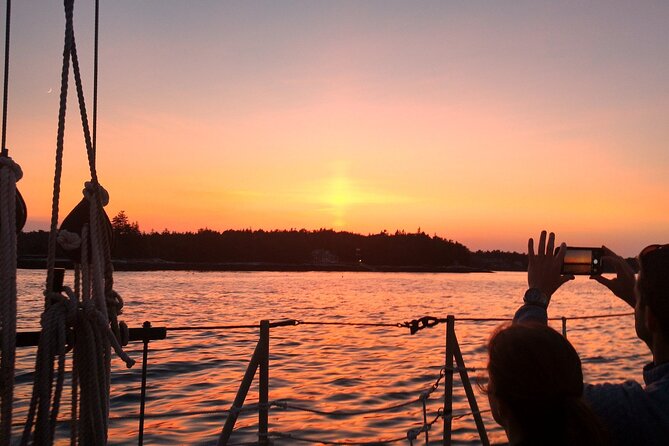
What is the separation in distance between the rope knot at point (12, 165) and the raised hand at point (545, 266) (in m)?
2.14

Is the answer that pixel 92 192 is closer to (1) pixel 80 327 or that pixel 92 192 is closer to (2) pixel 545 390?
(1) pixel 80 327

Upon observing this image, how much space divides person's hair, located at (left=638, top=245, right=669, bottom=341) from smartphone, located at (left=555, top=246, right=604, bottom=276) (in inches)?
42.3

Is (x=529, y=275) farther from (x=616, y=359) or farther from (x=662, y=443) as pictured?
(x=616, y=359)

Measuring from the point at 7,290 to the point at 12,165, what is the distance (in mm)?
533

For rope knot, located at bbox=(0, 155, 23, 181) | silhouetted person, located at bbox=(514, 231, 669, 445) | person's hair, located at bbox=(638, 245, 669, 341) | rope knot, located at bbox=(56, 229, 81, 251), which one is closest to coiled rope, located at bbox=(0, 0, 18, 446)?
rope knot, located at bbox=(0, 155, 23, 181)

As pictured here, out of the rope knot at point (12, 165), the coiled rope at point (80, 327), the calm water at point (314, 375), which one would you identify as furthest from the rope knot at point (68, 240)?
the calm water at point (314, 375)

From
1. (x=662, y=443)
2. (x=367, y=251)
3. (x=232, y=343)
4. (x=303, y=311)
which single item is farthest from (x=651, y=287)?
(x=367, y=251)

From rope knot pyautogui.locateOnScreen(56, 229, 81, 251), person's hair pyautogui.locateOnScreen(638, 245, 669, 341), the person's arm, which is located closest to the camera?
person's hair pyautogui.locateOnScreen(638, 245, 669, 341)

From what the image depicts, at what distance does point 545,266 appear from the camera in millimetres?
2533

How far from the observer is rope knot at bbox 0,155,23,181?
2674mm

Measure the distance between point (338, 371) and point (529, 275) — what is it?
14.7 m

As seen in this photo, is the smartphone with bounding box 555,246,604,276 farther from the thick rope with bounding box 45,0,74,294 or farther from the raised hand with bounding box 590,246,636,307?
the thick rope with bounding box 45,0,74,294

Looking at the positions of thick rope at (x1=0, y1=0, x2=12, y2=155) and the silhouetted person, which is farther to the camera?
thick rope at (x1=0, y1=0, x2=12, y2=155)

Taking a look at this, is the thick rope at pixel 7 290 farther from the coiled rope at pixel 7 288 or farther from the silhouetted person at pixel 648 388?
the silhouetted person at pixel 648 388
